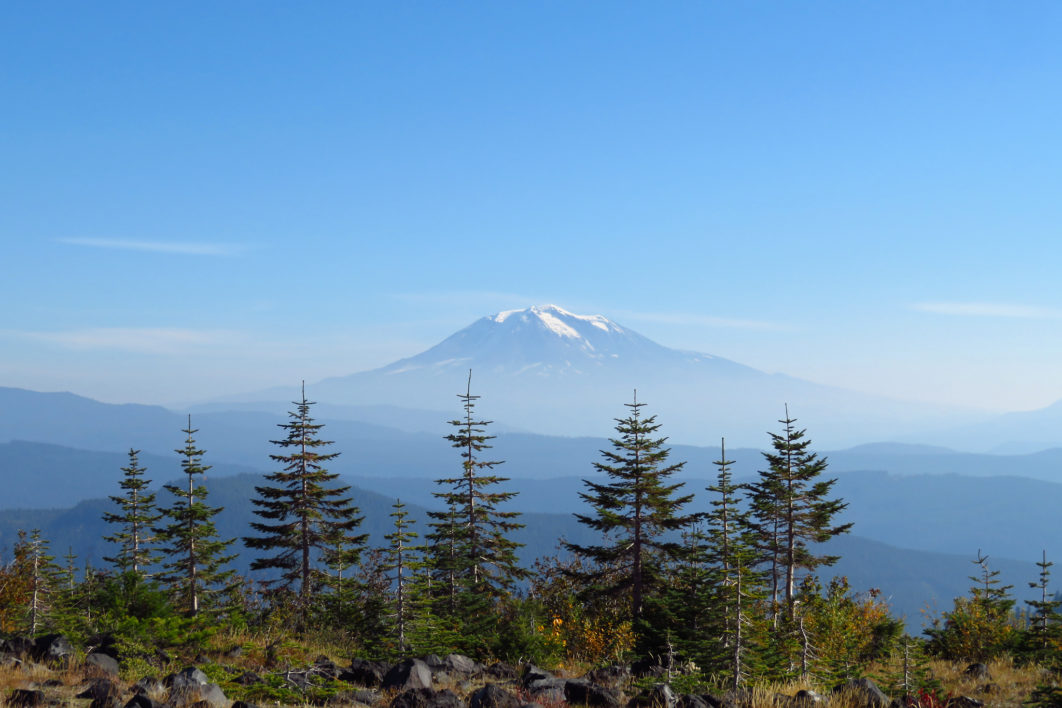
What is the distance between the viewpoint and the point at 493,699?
959 centimetres

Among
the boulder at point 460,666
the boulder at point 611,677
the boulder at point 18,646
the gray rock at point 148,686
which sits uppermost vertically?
the gray rock at point 148,686

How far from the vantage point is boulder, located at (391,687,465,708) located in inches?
371

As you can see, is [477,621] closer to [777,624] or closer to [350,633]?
[350,633]

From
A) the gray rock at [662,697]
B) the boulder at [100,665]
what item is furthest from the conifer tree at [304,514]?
the gray rock at [662,697]

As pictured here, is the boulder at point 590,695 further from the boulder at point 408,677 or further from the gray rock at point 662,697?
the boulder at point 408,677

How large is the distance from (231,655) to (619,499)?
1146 centimetres

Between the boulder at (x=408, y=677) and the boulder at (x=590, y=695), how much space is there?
83.6 inches

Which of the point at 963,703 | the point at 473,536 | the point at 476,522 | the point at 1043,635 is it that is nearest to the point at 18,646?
the point at 963,703

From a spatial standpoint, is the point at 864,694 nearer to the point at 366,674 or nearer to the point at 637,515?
the point at 366,674

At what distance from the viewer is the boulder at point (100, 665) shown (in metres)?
11.2

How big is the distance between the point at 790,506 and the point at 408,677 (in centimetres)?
1839

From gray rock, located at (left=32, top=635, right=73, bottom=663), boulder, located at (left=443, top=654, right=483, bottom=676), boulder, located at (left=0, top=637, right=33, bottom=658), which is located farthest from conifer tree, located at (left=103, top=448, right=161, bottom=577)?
boulder, located at (left=443, top=654, right=483, bottom=676)

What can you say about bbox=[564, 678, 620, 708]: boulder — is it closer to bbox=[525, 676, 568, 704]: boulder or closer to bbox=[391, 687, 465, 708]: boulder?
bbox=[525, 676, 568, 704]: boulder

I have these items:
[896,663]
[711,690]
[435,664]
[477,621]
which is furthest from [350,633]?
[896,663]
